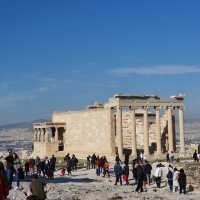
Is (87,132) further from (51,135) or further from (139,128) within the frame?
(51,135)

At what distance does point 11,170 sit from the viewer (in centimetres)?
2352

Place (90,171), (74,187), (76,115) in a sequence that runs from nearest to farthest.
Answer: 1. (74,187)
2. (90,171)
3. (76,115)

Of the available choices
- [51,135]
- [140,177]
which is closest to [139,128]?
[51,135]

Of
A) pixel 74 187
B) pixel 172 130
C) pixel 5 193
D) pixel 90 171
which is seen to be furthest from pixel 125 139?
pixel 5 193

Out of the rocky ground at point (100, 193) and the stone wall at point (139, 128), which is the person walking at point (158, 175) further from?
the stone wall at point (139, 128)

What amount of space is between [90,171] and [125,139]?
2297cm

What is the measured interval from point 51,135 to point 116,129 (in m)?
15.7

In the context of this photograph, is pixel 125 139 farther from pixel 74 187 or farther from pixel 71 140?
pixel 74 187

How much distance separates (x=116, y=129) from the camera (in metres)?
57.5

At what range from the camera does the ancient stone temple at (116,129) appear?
181ft

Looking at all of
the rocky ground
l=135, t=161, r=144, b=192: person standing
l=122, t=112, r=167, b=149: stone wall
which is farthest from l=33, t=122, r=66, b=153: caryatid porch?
l=135, t=161, r=144, b=192: person standing

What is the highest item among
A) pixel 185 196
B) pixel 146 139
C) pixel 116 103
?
pixel 116 103

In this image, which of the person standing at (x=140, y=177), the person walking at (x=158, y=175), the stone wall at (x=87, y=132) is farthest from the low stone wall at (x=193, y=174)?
the stone wall at (x=87, y=132)

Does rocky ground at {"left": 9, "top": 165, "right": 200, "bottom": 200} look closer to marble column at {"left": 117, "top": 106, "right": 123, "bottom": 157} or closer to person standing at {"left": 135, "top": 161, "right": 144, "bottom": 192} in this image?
person standing at {"left": 135, "top": 161, "right": 144, "bottom": 192}
